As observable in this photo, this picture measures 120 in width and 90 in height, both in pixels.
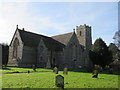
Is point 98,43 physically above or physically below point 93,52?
above

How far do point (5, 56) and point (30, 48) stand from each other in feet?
32.8

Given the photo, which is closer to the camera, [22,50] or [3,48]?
[22,50]

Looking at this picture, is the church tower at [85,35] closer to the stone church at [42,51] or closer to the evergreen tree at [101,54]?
the stone church at [42,51]

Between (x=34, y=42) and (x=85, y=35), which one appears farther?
(x=85, y=35)

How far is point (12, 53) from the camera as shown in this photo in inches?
1649

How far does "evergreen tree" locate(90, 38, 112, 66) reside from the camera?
41.5 metres

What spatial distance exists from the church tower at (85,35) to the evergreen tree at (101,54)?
1509 centimetres

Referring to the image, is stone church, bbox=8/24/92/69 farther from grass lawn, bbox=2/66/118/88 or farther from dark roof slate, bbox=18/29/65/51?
grass lawn, bbox=2/66/118/88

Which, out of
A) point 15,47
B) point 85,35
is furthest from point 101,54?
point 15,47

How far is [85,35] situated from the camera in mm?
58906

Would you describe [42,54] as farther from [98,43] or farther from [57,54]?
[98,43]

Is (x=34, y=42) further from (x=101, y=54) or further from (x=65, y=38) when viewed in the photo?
(x=101, y=54)

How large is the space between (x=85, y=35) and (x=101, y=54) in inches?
736

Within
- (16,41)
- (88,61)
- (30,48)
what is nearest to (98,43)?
(88,61)
